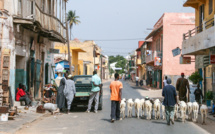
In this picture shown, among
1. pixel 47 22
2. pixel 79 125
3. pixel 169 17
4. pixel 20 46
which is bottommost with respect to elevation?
pixel 79 125

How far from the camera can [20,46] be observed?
1700cm

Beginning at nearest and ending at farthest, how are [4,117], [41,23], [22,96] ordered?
[4,117], [22,96], [41,23]

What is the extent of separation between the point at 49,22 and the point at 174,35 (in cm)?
2316

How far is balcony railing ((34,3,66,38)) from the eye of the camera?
691 inches

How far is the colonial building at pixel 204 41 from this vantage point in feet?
57.6

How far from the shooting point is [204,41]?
1781 centimetres

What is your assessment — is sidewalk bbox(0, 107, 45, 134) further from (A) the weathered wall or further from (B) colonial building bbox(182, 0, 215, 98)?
(A) the weathered wall

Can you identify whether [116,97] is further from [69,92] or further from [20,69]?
[20,69]

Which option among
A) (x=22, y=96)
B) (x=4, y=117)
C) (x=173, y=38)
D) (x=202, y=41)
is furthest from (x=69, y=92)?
→ (x=173, y=38)

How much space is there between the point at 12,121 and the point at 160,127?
198 inches

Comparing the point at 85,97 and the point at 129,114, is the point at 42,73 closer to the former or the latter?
the point at 85,97

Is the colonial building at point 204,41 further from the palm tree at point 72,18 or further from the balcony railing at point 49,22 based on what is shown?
the palm tree at point 72,18

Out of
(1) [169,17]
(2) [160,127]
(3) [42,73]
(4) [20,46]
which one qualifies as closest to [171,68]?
(1) [169,17]

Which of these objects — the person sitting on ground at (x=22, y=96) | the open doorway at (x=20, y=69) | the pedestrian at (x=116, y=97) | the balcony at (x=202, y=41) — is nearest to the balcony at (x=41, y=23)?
the open doorway at (x=20, y=69)
